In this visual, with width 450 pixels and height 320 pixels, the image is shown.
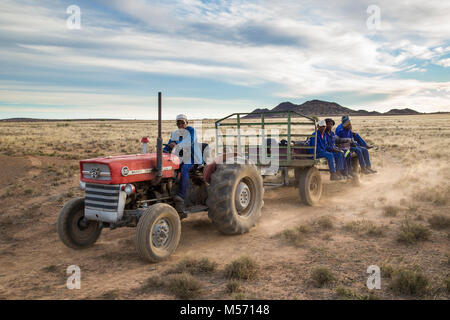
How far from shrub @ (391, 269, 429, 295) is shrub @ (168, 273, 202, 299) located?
266 cm

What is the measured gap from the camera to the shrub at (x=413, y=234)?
269 inches

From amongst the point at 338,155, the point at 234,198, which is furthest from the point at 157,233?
the point at 338,155

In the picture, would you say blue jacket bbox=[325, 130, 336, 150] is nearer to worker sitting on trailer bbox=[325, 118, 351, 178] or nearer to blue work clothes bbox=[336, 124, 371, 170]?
worker sitting on trailer bbox=[325, 118, 351, 178]

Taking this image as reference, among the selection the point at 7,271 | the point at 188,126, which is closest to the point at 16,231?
the point at 7,271

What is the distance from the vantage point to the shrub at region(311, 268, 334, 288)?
5156 millimetres

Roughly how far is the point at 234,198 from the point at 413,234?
11.4 feet

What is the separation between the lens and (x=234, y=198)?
7531 mm

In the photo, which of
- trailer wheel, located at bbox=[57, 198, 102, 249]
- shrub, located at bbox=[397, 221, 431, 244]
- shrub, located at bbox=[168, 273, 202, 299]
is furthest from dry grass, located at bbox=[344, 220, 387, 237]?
trailer wheel, located at bbox=[57, 198, 102, 249]

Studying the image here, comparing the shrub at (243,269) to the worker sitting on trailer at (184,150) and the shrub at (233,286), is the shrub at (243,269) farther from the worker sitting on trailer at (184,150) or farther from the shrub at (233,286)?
the worker sitting on trailer at (184,150)

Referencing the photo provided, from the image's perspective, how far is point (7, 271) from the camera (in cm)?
604

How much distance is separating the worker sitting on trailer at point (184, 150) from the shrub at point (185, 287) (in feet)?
6.95

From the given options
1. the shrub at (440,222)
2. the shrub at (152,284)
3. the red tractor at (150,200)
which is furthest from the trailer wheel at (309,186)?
the shrub at (152,284)
